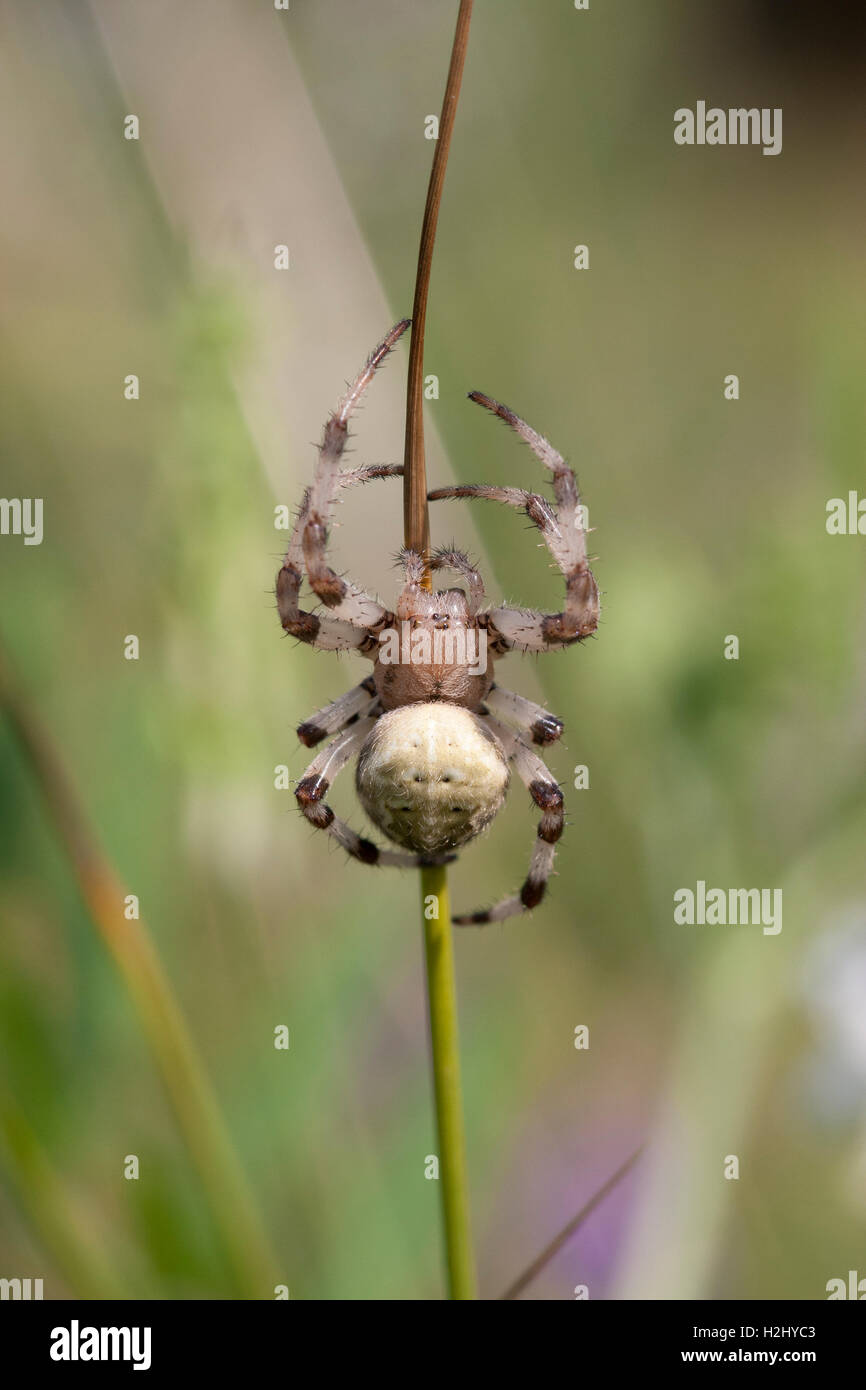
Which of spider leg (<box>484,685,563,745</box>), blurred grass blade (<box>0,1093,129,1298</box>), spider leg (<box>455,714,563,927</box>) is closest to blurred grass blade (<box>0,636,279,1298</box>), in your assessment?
blurred grass blade (<box>0,1093,129,1298</box>)

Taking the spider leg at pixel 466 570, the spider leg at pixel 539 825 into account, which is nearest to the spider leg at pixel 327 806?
the spider leg at pixel 539 825

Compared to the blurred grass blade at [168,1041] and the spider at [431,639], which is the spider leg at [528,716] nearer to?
the spider at [431,639]

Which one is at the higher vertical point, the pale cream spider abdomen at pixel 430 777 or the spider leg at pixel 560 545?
the spider leg at pixel 560 545

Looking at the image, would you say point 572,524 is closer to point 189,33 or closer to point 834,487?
point 834,487

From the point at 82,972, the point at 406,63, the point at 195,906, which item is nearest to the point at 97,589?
the point at 195,906

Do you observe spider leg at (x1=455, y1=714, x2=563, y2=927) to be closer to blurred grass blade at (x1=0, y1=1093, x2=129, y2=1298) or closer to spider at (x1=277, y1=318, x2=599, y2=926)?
Result: spider at (x1=277, y1=318, x2=599, y2=926)
